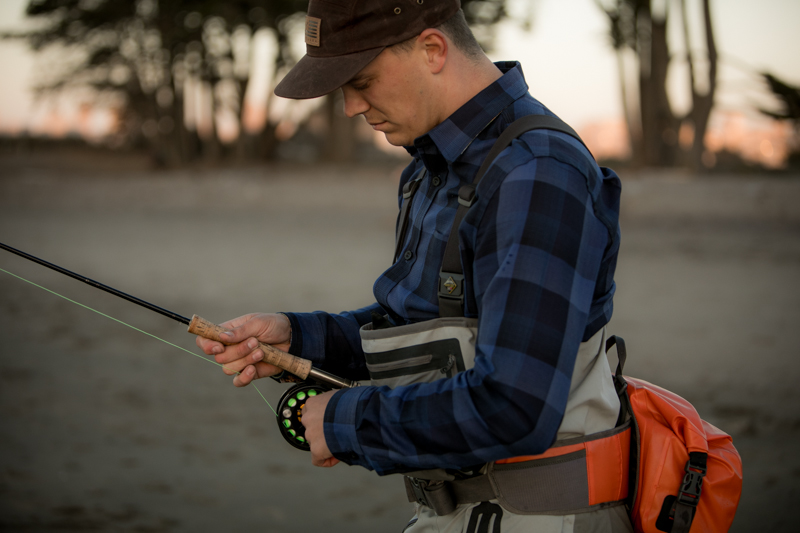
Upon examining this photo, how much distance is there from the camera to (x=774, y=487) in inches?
162

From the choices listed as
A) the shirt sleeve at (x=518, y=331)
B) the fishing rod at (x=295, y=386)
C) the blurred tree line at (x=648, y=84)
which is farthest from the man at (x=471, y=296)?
the blurred tree line at (x=648, y=84)

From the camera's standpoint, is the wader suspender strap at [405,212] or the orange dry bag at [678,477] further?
the wader suspender strap at [405,212]

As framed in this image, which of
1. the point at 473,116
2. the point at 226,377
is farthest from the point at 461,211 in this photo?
the point at 226,377

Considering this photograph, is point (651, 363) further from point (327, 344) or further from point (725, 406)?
point (327, 344)

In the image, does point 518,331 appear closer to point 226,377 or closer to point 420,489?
point 420,489

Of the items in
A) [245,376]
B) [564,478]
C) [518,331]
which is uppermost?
[518,331]

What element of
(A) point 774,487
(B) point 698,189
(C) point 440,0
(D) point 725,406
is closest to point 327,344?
(C) point 440,0

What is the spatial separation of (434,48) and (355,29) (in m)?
0.18

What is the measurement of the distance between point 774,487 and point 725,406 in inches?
47.5

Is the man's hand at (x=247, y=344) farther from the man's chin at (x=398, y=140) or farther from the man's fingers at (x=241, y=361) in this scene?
the man's chin at (x=398, y=140)

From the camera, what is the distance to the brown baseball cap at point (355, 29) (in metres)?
1.58

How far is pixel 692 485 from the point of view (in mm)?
1623

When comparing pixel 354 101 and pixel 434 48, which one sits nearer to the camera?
pixel 434 48

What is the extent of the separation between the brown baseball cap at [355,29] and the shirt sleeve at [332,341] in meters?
0.76
